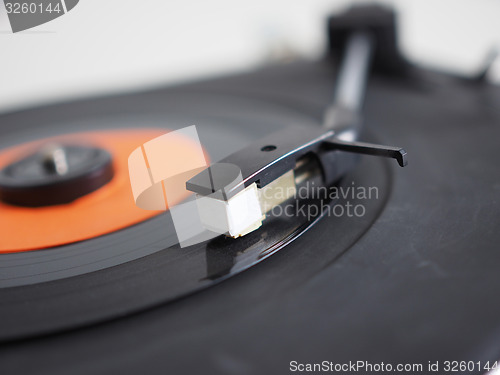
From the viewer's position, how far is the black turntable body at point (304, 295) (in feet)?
0.91

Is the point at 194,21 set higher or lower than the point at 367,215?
higher

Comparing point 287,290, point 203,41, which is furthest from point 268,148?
point 203,41

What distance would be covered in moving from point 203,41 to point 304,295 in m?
1.30

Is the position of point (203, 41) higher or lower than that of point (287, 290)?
higher

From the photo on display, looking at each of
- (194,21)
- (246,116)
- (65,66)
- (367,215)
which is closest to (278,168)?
(367,215)

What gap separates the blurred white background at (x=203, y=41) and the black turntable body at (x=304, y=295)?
2.09ft

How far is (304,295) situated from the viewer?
314 millimetres

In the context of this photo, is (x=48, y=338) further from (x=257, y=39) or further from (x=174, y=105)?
(x=257, y=39)

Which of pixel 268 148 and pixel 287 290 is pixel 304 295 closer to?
pixel 287 290

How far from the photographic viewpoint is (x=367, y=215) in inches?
15.8

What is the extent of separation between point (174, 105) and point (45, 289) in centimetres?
54

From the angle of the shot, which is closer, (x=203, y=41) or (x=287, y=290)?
(x=287, y=290)

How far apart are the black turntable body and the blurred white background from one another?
638 mm

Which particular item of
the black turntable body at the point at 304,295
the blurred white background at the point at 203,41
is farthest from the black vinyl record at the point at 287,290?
the blurred white background at the point at 203,41
